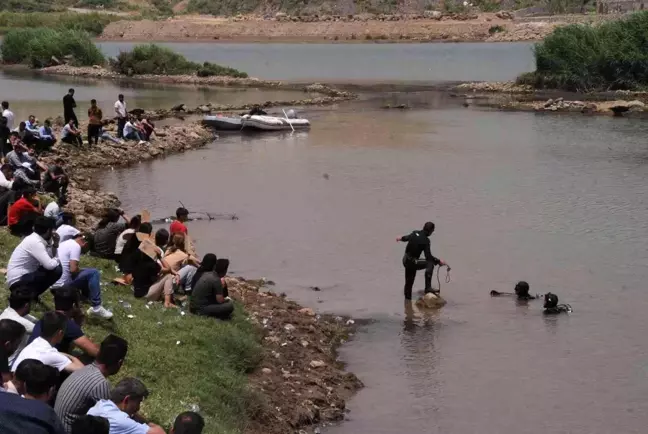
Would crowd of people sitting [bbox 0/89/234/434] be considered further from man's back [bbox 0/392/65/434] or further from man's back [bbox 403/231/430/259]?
man's back [bbox 403/231/430/259]

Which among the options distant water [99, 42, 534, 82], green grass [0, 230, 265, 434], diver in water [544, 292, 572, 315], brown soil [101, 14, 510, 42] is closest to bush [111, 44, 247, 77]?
distant water [99, 42, 534, 82]

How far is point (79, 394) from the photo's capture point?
8508mm

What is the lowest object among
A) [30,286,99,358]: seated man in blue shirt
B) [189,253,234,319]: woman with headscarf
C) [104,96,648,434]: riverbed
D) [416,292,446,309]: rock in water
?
[104,96,648,434]: riverbed

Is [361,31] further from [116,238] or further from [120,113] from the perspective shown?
[116,238]

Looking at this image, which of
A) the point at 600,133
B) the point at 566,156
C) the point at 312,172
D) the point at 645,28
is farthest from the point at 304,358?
the point at 645,28

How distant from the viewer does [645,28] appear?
204 ft

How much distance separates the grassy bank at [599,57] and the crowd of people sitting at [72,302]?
48627 mm

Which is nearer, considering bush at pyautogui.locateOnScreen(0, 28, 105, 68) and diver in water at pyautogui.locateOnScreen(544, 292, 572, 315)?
diver in water at pyautogui.locateOnScreen(544, 292, 572, 315)

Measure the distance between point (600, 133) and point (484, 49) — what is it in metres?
64.5

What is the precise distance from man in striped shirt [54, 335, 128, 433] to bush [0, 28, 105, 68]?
79.0m

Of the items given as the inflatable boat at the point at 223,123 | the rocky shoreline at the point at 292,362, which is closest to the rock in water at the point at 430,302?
the rocky shoreline at the point at 292,362

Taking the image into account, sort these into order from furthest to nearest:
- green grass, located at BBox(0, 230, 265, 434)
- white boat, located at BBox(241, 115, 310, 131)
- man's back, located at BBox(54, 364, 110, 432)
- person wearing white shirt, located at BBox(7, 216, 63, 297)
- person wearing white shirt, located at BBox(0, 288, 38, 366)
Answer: white boat, located at BBox(241, 115, 310, 131) < person wearing white shirt, located at BBox(7, 216, 63, 297) < green grass, located at BBox(0, 230, 265, 434) < person wearing white shirt, located at BBox(0, 288, 38, 366) < man's back, located at BBox(54, 364, 110, 432)

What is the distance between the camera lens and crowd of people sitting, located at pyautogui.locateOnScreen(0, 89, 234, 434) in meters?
7.64

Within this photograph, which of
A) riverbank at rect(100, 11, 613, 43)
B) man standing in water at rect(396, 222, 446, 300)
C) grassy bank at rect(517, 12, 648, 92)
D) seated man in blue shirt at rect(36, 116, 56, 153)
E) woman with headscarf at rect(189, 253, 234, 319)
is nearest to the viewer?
woman with headscarf at rect(189, 253, 234, 319)
